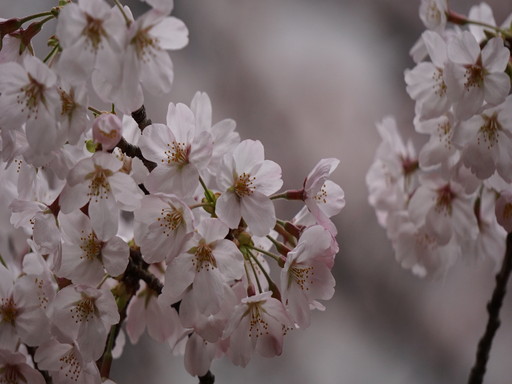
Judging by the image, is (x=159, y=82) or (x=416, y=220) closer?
(x=159, y=82)

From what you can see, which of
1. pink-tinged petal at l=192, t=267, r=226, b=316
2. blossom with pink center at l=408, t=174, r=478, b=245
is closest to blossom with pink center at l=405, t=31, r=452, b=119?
blossom with pink center at l=408, t=174, r=478, b=245

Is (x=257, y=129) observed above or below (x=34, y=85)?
below

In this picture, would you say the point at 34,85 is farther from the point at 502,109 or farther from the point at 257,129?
the point at 257,129

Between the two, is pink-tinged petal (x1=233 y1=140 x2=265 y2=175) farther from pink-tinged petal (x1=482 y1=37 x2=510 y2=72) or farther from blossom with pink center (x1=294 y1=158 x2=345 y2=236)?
pink-tinged petal (x1=482 y1=37 x2=510 y2=72)

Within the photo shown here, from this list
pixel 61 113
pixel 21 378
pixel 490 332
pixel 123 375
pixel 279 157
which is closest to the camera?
pixel 61 113

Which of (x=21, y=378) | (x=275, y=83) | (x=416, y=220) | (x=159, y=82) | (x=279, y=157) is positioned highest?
(x=159, y=82)

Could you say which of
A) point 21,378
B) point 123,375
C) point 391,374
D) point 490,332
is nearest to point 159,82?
point 21,378

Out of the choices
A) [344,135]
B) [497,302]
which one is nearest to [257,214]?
[497,302]
